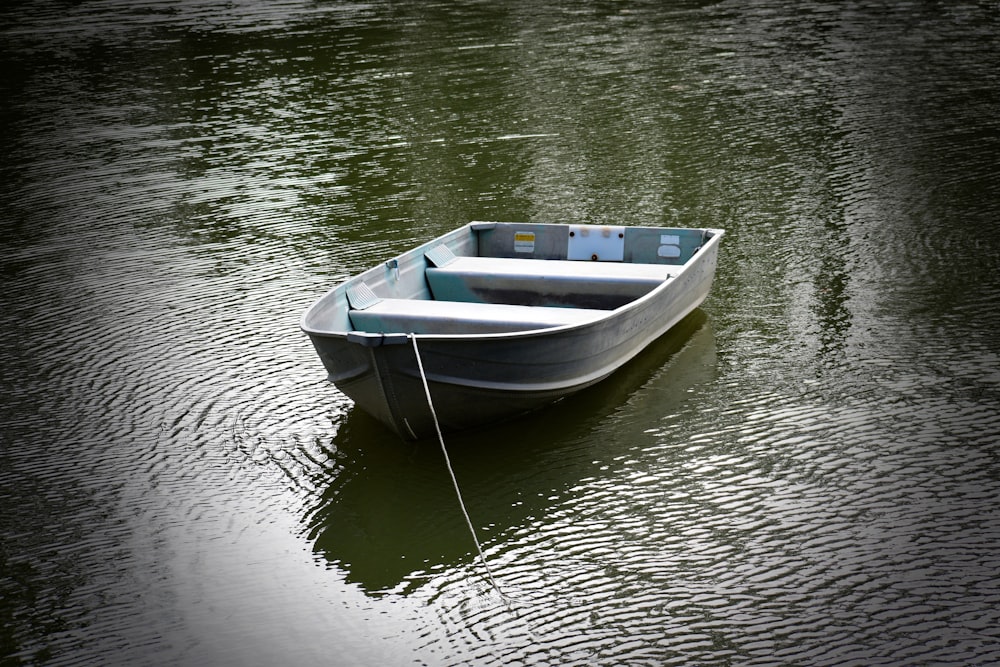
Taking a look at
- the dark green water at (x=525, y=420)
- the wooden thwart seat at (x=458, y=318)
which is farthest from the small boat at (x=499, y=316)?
the dark green water at (x=525, y=420)

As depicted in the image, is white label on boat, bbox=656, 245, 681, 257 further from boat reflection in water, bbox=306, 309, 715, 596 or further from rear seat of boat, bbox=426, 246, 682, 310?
boat reflection in water, bbox=306, 309, 715, 596

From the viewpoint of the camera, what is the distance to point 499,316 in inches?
302

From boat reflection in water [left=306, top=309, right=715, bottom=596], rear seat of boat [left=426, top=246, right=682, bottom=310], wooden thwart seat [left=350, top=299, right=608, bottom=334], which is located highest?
wooden thwart seat [left=350, top=299, right=608, bottom=334]

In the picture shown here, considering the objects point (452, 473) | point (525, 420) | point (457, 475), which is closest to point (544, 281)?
point (525, 420)

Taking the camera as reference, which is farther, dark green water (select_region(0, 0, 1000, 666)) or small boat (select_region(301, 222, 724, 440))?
small boat (select_region(301, 222, 724, 440))

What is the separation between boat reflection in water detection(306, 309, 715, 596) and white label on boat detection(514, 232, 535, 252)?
1.83 metres

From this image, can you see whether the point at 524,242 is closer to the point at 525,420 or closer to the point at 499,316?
the point at 499,316

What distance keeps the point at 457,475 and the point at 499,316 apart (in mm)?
1292

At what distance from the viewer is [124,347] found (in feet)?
30.7

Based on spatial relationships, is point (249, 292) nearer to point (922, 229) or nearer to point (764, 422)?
point (764, 422)

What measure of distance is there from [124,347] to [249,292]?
59.2 inches

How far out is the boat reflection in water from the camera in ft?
20.7

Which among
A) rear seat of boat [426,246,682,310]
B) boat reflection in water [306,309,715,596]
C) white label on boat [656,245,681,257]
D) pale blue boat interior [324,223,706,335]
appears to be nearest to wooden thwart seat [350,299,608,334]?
pale blue boat interior [324,223,706,335]

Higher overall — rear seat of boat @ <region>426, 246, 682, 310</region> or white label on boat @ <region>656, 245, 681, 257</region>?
rear seat of boat @ <region>426, 246, 682, 310</region>
